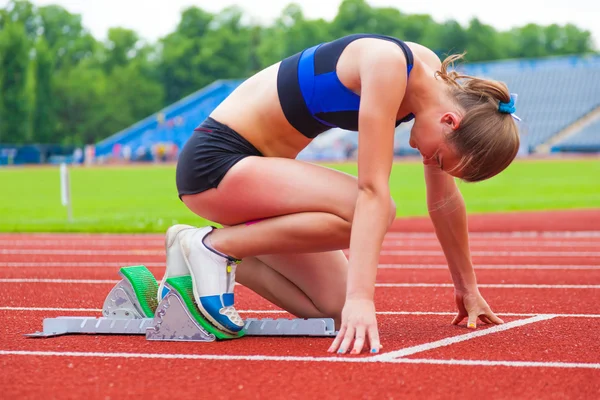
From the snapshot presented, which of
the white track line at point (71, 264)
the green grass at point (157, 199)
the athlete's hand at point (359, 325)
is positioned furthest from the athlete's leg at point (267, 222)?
the green grass at point (157, 199)

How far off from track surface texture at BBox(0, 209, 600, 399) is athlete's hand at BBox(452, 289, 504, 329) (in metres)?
0.05

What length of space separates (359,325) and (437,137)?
818 millimetres

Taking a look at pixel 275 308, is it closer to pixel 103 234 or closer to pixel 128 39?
pixel 103 234

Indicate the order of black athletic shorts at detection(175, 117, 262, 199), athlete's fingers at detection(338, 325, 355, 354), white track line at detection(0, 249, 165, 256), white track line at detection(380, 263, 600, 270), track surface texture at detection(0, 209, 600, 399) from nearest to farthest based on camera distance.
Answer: track surface texture at detection(0, 209, 600, 399) < athlete's fingers at detection(338, 325, 355, 354) < black athletic shorts at detection(175, 117, 262, 199) < white track line at detection(380, 263, 600, 270) < white track line at detection(0, 249, 165, 256)

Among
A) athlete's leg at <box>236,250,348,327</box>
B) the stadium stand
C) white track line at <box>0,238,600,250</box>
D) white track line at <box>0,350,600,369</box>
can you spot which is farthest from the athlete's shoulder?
the stadium stand

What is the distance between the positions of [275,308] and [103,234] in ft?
24.2

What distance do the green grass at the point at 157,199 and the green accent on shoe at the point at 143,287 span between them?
835 centimetres

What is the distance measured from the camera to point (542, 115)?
53188mm

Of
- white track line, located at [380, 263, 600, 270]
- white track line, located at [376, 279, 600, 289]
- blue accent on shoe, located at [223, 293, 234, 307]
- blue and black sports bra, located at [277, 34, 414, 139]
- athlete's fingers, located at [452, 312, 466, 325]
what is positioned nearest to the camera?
blue and black sports bra, located at [277, 34, 414, 139]

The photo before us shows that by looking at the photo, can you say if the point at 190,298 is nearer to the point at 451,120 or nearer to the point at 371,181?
the point at 371,181

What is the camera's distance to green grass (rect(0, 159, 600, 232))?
14023 mm

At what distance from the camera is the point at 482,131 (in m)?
3.64

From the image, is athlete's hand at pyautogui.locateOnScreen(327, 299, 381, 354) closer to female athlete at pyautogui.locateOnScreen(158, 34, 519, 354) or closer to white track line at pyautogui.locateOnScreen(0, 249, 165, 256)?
female athlete at pyautogui.locateOnScreen(158, 34, 519, 354)

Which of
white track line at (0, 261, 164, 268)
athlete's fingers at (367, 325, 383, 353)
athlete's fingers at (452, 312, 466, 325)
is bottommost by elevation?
white track line at (0, 261, 164, 268)
